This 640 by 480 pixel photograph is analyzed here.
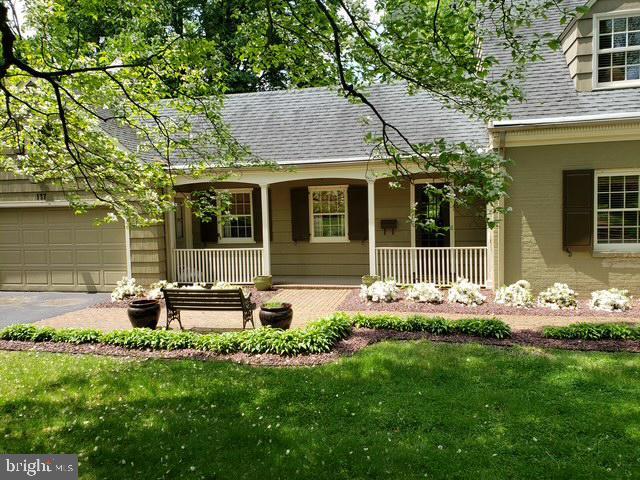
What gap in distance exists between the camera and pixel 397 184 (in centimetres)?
457

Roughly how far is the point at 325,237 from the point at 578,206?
658cm

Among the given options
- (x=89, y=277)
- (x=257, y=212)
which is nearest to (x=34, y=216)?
(x=89, y=277)

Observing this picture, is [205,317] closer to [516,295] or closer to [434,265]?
[434,265]

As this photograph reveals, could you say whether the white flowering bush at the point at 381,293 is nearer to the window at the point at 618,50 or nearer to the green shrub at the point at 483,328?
the green shrub at the point at 483,328

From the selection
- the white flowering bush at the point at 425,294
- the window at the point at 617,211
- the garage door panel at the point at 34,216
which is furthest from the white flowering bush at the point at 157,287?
the window at the point at 617,211

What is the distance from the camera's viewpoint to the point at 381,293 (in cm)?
980

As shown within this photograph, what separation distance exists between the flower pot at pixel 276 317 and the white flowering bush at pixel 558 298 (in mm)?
5188

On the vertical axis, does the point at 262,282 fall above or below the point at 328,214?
below

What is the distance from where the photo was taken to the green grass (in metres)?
3.40

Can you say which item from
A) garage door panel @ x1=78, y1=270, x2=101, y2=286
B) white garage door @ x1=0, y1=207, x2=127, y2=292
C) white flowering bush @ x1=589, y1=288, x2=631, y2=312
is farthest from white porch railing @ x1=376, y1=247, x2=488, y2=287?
garage door panel @ x1=78, y1=270, x2=101, y2=286

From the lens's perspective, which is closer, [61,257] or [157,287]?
[157,287]

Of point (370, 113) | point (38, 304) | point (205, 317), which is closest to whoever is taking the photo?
point (205, 317)

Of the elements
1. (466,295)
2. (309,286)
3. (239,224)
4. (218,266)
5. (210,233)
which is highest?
(239,224)

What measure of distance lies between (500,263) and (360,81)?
585 cm
